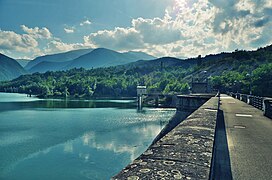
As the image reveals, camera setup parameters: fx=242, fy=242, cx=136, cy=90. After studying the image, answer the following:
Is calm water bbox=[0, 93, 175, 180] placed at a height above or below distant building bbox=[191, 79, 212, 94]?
below

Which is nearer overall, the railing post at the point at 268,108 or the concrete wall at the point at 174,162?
the concrete wall at the point at 174,162

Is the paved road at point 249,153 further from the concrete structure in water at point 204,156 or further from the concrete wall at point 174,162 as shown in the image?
the concrete wall at point 174,162

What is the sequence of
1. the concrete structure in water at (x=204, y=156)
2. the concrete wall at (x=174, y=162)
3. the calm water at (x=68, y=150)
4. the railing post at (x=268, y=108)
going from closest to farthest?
the concrete wall at (x=174, y=162)
the concrete structure in water at (x=204, y=156)
the railing post at (x=268, y=108)
the calm water at (x=68, y=150)

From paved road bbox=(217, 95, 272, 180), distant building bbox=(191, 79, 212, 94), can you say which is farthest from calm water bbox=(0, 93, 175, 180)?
distant building bbox=(191, 79, 212, 94)

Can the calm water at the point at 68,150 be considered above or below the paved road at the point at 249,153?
below

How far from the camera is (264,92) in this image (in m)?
57.8

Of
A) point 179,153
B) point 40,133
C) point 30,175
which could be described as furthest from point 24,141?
point 179,153

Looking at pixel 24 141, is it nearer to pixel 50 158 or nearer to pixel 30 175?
pixel 50 158

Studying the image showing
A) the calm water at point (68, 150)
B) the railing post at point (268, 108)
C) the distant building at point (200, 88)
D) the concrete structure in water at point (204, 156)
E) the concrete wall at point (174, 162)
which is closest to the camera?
the concrete wall at point (174, 162)

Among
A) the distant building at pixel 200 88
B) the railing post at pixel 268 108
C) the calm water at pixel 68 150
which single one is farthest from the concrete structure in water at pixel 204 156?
the distant building at pixel 200 88

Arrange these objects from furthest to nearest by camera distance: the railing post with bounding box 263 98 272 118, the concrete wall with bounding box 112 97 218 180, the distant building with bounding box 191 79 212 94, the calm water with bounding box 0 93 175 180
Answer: the distant building with bounding box 191 79 212 94 < the calm water with bounding box 0 93 175 180 < the railing post with bounding box 263 98 272 118 < the concrete wall with bounding box 112 97 218 180

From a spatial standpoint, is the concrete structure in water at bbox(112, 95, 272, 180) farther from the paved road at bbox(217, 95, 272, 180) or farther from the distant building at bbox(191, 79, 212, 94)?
the distant building at bbox(191, 79, 212, 94)

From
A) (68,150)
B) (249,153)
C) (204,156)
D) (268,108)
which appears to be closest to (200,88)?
(68,150)

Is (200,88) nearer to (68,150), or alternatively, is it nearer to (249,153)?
(68,150)
